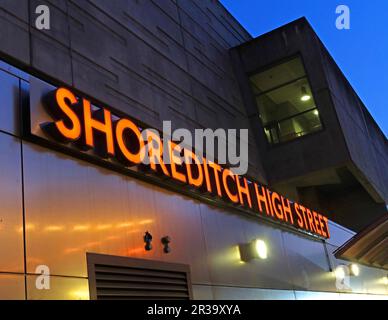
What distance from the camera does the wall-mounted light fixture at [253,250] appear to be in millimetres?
8906

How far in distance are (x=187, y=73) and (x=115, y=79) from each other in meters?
3.11

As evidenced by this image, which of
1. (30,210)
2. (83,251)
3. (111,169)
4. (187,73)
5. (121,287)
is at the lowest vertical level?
(121,287)

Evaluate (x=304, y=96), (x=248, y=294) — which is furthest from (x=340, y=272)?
(x=248, y=294)

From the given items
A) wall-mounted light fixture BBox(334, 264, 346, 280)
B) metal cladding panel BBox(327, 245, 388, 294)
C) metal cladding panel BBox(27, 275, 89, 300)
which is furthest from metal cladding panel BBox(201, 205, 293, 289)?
metal cladding panel BBox(327, 245, 388, 294)

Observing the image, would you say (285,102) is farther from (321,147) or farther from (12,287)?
(12,287)

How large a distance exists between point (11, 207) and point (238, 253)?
483 centimetres

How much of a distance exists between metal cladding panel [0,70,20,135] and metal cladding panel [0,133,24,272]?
0.44 feet

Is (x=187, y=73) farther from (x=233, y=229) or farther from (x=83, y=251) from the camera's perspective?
(x=83, y=251)

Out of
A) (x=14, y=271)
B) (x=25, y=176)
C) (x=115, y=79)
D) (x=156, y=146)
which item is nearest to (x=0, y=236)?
(x=14, y=271)

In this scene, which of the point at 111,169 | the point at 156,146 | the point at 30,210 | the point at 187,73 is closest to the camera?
the point at 30,210

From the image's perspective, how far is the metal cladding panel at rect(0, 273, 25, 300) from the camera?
4.47 meters

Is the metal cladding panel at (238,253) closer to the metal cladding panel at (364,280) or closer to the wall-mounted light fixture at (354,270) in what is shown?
the metal cladding panel at (364,280)

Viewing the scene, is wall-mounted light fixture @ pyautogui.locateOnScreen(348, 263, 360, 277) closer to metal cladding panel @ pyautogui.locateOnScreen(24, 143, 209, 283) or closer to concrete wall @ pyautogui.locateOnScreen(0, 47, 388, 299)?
concrete wall @ pyautogui.locateOnScreen(0, 47, 388, 299)
